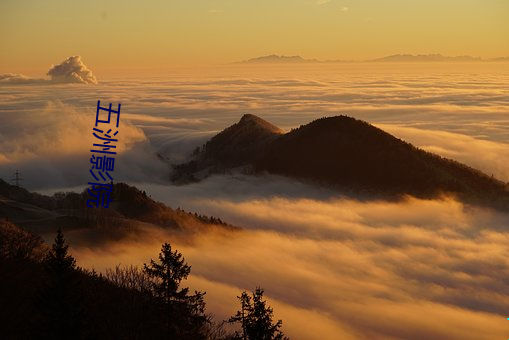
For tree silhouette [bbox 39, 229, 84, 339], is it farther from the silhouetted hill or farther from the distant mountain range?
the distant mountain range

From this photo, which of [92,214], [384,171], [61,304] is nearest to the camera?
[61,304]

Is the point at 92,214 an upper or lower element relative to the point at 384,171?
lower

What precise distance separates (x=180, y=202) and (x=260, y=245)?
4509 centimetres

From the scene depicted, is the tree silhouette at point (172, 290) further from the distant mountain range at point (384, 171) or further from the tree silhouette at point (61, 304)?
the distant mountain range at point (384, 171)

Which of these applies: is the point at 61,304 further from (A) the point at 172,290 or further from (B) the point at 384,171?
(B) the point at 384,171

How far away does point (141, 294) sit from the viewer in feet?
186

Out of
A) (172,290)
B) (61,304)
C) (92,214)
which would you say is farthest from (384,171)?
(61,304)

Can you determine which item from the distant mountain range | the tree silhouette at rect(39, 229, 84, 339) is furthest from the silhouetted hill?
the tree silhouette at rect(39, 229, 84, 339)

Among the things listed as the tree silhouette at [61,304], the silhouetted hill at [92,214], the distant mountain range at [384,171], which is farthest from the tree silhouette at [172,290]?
the distant mountain range at [384,171]

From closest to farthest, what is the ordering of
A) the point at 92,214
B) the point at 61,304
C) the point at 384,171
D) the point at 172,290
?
the point at 61,304 → the point at 172,290 → the point at 92,214 → the point at 384,171

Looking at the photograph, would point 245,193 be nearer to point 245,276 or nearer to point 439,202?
point 439,202

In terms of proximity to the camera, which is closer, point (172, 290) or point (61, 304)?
point (61, 304)

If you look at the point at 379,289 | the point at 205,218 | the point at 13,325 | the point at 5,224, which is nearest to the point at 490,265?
the point at 379,289

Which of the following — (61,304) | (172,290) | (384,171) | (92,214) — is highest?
(384,171)
